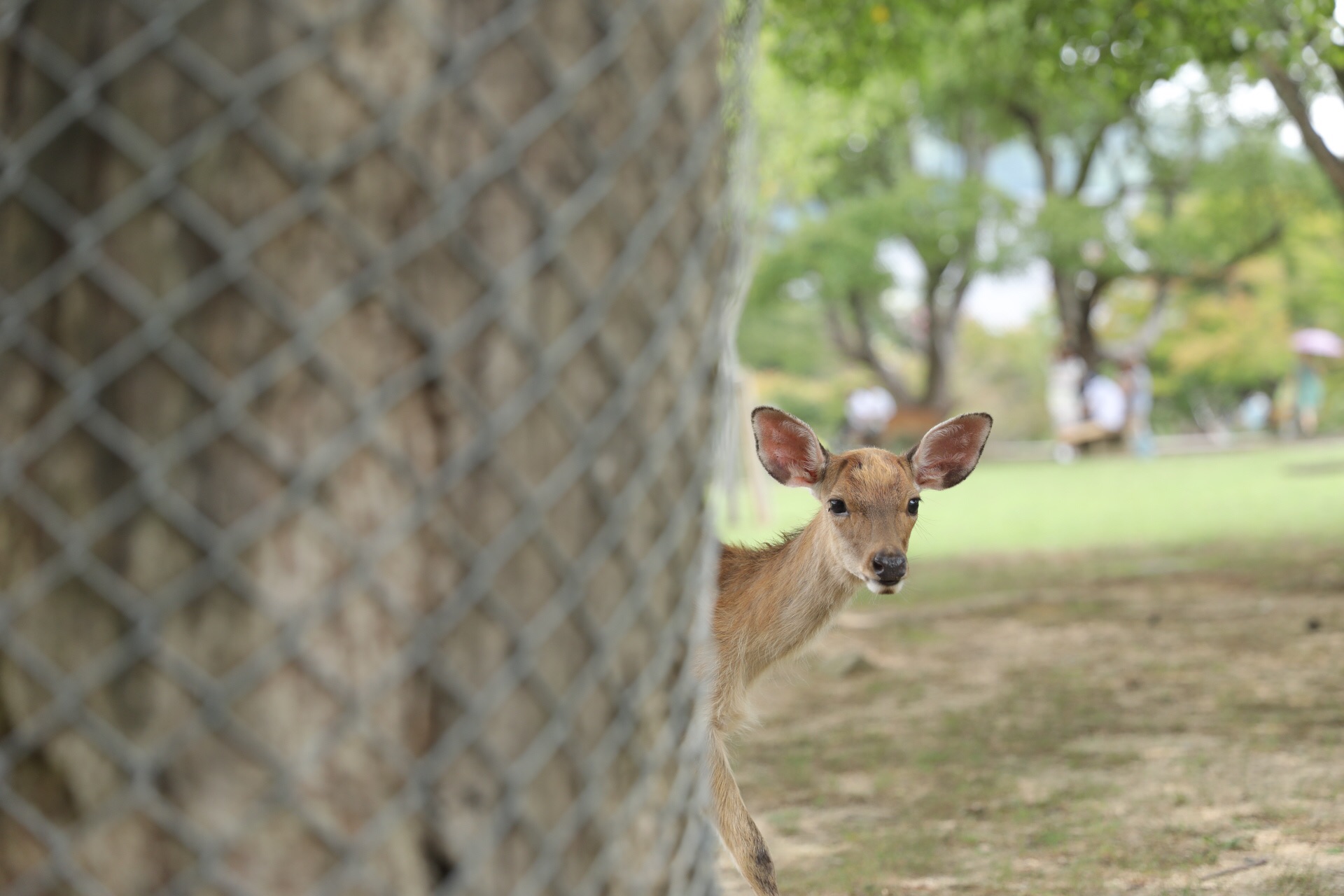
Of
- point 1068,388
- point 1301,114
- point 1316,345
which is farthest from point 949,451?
point 1316,345

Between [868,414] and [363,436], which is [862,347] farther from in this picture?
[363,436]

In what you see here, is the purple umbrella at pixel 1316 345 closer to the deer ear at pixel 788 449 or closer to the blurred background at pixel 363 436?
the deer ear at pixel 788 449

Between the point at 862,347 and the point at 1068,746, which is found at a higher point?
the point at 1068,746

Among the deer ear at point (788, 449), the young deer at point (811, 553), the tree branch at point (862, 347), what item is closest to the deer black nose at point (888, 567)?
the young deer at point (811, 553)

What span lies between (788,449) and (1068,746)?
5.53 feet

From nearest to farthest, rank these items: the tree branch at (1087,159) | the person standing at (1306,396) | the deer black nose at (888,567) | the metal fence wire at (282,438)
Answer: the metal fence wire at (282,438) < the deer black nose at (888,567) < the tree branch at (1087,159) < the person standing at (1306,396)

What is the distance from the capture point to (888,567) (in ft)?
13.0

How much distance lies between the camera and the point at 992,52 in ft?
52.5

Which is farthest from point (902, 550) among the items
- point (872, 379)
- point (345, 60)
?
point (872, 379)

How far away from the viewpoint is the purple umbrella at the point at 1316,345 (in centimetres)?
2894

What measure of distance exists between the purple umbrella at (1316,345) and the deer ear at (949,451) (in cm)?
2783

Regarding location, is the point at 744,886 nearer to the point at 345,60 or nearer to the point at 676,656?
the point at 676,656

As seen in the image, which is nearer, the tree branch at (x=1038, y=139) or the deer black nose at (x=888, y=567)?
the deer black nose at (x=888, y=567)

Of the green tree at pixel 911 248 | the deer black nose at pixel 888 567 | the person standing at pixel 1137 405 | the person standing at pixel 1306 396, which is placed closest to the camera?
the deer black nose at pixel 888 567
